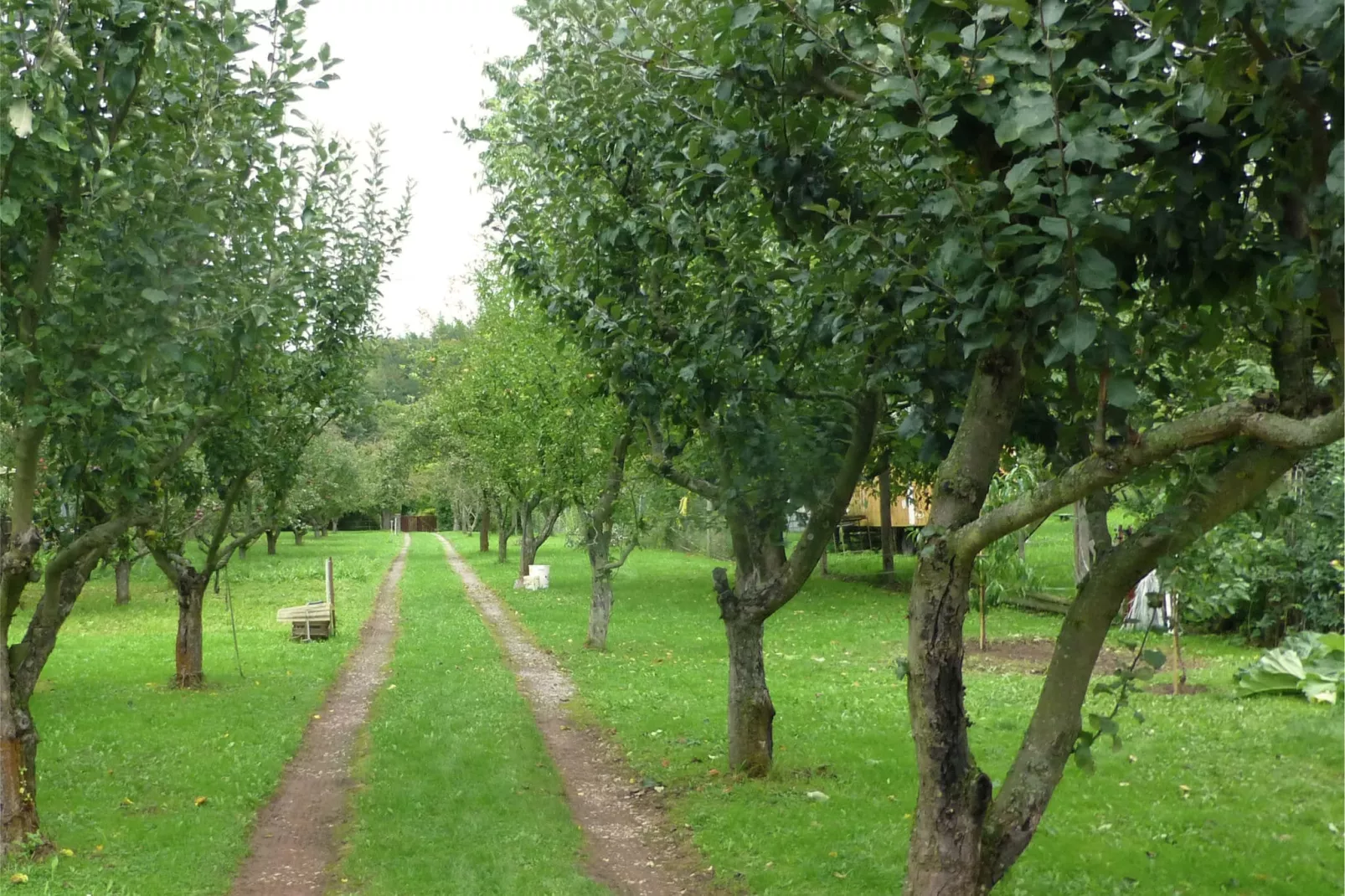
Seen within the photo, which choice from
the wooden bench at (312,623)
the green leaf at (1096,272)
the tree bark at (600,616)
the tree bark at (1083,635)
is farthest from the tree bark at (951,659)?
the wooden bench at (312,623)

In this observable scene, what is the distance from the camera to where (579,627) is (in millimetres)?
22203

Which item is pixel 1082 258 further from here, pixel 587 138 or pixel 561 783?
pixel 561 783

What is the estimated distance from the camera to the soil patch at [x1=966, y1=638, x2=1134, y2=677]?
642 inches

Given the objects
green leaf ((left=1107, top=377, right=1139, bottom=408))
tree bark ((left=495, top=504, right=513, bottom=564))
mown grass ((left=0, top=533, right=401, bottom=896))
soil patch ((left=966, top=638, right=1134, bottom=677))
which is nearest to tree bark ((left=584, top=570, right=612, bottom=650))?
mown grass ((left=0, top=533, right=401, bottom=896))

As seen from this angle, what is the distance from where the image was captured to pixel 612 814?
9242 millimetres

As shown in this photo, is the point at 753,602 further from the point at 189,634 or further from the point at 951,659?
the point at 189,634

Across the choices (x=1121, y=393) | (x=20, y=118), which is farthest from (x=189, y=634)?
(x=1121, y=393)

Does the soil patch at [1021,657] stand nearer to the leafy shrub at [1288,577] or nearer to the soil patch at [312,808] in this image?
the leafy shrub at [1288,577]

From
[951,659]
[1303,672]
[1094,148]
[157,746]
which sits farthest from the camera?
[1303,672]

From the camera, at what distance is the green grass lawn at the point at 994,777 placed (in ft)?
24.0

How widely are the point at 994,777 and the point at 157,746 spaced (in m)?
8.40

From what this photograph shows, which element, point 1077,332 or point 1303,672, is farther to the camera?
point 1303,672

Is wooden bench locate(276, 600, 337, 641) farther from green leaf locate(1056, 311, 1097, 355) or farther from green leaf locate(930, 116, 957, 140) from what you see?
green leaf locate(1056, 311, 1097, 355)

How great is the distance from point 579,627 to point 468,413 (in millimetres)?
7975
